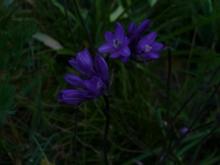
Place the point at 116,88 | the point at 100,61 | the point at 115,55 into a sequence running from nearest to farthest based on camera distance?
the point at 100,61 < the point at 115,55 < the point at 116,88

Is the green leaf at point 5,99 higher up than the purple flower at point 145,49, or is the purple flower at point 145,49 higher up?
the green leaf at point 5,99

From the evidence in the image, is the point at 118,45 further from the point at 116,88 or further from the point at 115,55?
the point at 116,88

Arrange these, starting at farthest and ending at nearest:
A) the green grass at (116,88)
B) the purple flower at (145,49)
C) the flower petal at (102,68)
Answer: the green grass at (116,88) < the purple flower at (145,49) < the flower petal at (102,68)

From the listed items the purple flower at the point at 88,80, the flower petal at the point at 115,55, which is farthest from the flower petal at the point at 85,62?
the flower petal at the point at 115,55

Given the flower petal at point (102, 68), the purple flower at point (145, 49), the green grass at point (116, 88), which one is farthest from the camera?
the green grass at point (116, 88)

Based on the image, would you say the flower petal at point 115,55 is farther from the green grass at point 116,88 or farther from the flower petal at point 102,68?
the green grass at point 116,88

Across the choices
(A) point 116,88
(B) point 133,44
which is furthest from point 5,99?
(A) point 116,88
